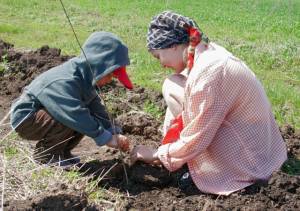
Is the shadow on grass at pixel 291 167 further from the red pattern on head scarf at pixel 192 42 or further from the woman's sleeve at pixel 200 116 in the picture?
the red pattern on head scarf at pixel 192 42

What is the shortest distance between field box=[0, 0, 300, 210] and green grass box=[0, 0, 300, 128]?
0.06 feet

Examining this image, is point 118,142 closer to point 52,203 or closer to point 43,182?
point 43,182

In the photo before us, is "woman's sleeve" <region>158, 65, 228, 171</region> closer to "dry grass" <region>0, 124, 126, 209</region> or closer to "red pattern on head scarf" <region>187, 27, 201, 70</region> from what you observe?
"red pattern on head scarf" <region>187, 27, 201, 70</region>

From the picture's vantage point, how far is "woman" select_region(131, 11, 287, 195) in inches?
142

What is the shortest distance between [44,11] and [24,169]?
34.6ft

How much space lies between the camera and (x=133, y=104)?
5734 millimetres

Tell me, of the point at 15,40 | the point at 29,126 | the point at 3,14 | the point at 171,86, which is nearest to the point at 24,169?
the point at 29,126

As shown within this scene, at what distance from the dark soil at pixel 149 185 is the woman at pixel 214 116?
0.12 metres

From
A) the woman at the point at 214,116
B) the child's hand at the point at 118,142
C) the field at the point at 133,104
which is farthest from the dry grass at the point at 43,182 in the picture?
the woman at the point at 214,116

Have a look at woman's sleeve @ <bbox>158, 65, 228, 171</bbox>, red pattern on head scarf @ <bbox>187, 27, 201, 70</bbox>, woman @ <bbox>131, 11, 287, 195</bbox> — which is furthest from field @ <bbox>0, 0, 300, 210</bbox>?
red pattern on head scarf @ <bbox>187, 27, 201, 70</bbox>

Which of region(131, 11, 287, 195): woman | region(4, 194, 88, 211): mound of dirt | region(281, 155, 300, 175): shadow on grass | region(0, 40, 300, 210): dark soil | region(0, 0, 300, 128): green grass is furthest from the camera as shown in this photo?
region(0, 0, 300, 128): green grass

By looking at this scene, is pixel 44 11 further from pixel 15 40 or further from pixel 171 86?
pixel 171 86

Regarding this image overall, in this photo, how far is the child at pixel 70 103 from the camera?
3930 mm

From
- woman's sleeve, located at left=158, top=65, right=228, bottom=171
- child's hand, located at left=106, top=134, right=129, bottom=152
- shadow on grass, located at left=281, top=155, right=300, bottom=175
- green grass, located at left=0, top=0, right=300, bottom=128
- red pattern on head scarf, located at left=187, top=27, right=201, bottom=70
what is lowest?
green grass, located at left=0, top=0, right=300, bottom=128
